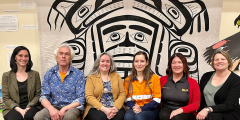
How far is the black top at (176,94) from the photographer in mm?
1748

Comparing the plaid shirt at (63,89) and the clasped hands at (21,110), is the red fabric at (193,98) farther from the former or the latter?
the clasped hands at (21,110)

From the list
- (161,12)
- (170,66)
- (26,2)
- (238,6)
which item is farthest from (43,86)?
(238,6)

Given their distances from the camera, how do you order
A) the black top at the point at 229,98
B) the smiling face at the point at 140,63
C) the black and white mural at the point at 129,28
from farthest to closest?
1. the black and white mural at the point at 129,28
2. the smiling face at the point at 140,63
3. the black top at the point at 229,98

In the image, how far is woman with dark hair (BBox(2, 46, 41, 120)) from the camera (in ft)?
6.12

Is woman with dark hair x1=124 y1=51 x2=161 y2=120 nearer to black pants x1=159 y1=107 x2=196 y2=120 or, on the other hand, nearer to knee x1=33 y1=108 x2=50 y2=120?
black pants x1=159 y1=107 x2=196 y2=120

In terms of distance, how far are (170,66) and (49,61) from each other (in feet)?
5.89

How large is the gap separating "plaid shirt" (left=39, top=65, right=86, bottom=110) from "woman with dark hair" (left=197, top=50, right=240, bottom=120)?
1407mm

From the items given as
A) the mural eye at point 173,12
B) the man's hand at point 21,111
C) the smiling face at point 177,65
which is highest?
the mural eye at point 173,12

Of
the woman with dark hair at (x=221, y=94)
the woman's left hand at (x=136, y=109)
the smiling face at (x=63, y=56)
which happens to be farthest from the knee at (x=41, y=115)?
the woman with dark hair at (x=221, y=94)

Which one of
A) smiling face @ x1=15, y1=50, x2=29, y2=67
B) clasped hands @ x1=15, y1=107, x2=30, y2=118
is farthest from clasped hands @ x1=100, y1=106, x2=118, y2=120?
smiling face @ x1=15, y1=50, x2=29, y2=67

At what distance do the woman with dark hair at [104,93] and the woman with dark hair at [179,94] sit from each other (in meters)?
0.51

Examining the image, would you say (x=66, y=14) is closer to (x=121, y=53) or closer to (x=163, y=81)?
(x=121, y=53)

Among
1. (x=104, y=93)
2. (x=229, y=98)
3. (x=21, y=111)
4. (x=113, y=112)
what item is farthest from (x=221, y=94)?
(x=21, y=111)

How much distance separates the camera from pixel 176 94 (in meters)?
1.76
